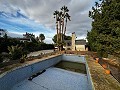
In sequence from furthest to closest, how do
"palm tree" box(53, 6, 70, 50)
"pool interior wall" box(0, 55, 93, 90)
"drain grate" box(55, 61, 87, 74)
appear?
"palm tree" box(53, 6, 70, 50)
"drain grate" box(55, 61, 87, 74)
"pool interior wall" box(0, 55, 93, 90)

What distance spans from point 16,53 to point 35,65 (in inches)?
154

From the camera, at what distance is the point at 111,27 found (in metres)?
17.9

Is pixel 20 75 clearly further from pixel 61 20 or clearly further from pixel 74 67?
pixel 61 20

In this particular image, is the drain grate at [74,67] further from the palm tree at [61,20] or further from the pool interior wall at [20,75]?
the palm tree at [61,20]

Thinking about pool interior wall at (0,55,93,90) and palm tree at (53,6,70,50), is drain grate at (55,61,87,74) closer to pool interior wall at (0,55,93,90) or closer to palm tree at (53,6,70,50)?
pool interior wall at (0,55,93,90)

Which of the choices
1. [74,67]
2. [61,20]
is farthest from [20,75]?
[61,20]

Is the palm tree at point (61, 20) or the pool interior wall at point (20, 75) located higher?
the palm tree at point (61, 20)

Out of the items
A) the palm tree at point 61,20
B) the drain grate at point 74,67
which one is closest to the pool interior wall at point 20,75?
the drain grate at point 74,67

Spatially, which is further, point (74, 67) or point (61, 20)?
point (61, 20)

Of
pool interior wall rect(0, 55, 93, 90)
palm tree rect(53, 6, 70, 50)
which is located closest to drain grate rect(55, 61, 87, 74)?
pool interior wall rect(0, 55, 93, 90)

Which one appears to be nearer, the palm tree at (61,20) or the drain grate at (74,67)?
the drain grate at (74,67)

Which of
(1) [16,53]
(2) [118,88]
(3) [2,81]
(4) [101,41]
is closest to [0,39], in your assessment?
(1) [16,53]

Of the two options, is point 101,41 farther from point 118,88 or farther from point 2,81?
point 2,81

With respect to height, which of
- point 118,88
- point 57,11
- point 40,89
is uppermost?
point 57,11
